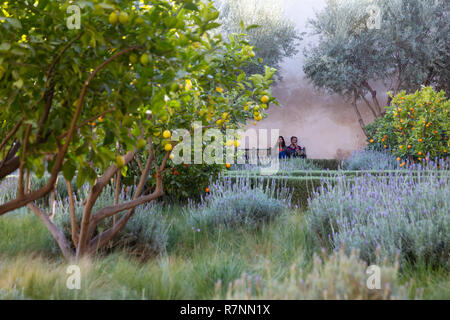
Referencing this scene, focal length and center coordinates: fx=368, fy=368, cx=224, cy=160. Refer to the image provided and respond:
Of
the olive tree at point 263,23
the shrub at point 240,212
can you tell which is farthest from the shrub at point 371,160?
the olive tree at point 263,23

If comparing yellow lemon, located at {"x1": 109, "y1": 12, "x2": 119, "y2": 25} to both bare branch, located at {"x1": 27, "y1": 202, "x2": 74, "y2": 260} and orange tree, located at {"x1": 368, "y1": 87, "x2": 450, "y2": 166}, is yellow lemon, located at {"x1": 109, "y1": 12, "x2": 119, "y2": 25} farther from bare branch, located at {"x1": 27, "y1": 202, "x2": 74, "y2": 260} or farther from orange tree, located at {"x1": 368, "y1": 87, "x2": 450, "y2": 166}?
orange tree, located at {"x1": 368, "y1": 87, "x2": 450, "y2": 166}

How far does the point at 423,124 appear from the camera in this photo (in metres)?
8.57

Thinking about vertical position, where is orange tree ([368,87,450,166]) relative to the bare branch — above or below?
above

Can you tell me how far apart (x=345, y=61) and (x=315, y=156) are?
4.55 metres

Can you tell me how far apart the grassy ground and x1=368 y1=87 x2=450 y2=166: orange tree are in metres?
6.13

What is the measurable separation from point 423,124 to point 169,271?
7996 millimetres

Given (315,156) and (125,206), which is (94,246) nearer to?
(125,206)

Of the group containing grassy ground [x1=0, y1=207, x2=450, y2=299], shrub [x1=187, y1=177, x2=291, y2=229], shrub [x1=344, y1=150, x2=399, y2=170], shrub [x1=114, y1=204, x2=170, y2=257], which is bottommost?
grassy ground [x1=0, y1=207, x2=450, y2=299]

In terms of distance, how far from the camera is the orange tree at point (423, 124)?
8.58 m

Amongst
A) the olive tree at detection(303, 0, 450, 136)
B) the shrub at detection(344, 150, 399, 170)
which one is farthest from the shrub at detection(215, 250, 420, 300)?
the olive tree at detection(303, 0, 450, 136)

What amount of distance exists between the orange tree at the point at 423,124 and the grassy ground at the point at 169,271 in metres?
6.13

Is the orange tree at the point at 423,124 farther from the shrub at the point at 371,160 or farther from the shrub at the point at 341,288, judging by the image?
the shrub at the point at 341,288

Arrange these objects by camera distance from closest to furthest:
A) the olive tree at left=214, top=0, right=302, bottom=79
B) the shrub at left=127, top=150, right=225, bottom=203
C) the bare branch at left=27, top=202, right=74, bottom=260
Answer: the bare branch at left=27, top=202, right=74, bottom=260 < the shrub at left=127, top=150, right=225, bottom=203 < the olive tree at left=214, top=0, right=302, bottom=79

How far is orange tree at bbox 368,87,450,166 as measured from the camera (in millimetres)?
8578
